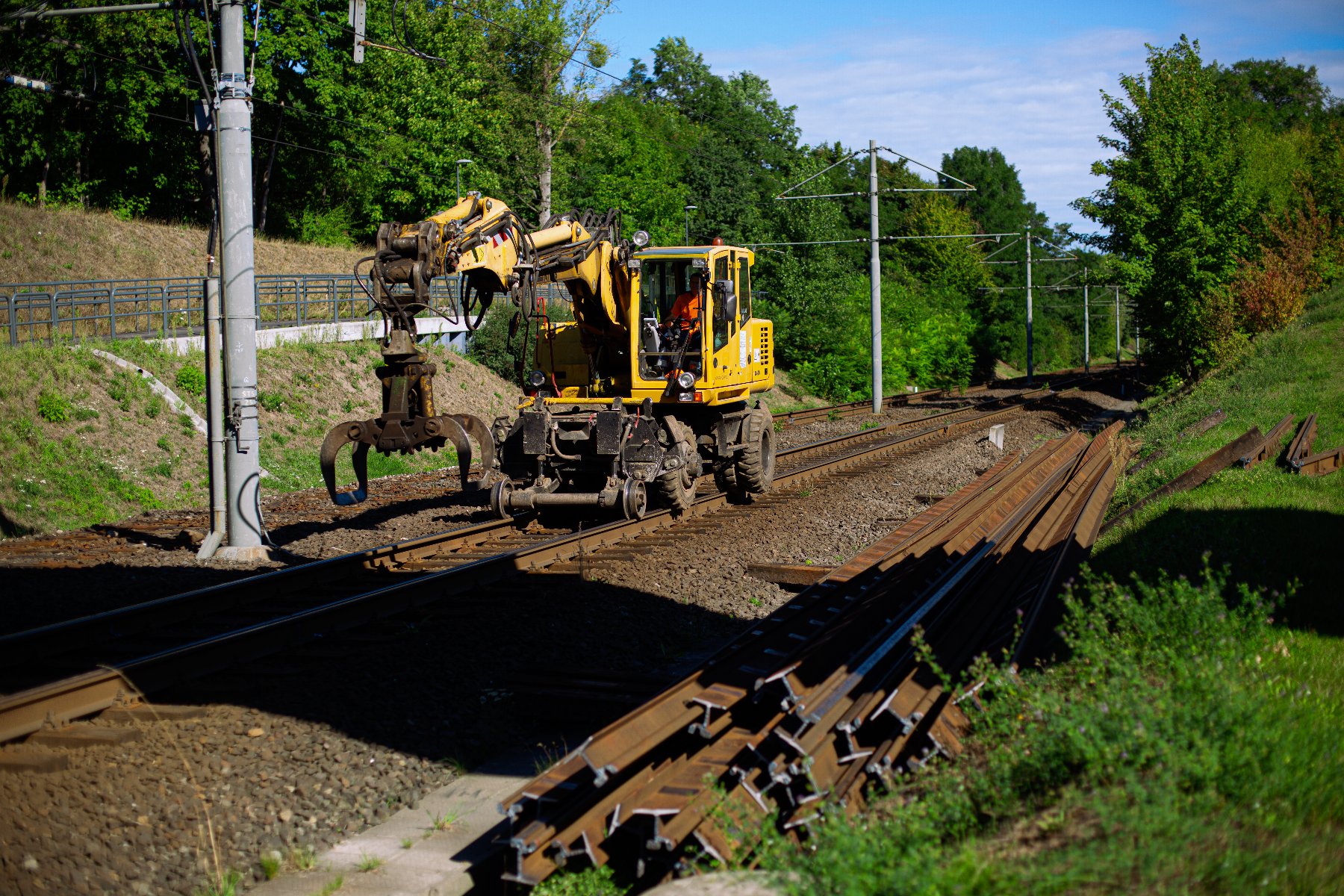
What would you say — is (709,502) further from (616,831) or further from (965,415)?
(965,415)

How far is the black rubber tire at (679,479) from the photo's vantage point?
44.9 feet

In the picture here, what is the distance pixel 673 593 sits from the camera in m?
10.2

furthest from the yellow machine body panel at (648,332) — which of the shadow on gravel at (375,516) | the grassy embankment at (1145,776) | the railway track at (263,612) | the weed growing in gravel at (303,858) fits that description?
the weed growing in gravel at (303,858)

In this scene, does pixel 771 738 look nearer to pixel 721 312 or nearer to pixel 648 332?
pixel 648 332

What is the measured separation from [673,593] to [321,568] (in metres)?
3.41

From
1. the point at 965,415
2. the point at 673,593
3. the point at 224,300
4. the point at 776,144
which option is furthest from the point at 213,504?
the point at 776,144

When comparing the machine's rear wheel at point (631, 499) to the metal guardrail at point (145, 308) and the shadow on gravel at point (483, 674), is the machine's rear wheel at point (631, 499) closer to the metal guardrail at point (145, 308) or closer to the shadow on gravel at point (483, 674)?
the shadow on gravel at point (483, 674)

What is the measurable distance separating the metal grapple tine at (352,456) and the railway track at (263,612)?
665mm

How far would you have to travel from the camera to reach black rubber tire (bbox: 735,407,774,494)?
1544cm

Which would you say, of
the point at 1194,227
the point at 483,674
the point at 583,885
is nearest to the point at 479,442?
the point at 483,674

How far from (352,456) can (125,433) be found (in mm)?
9555

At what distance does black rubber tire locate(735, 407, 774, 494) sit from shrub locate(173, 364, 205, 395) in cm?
1176

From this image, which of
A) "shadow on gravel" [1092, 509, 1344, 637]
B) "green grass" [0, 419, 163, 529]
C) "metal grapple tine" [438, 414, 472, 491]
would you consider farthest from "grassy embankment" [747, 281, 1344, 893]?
"green grass" [0, 419, 163, 529]

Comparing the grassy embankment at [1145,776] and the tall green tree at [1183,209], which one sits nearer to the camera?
the grassy embankment at [1145,776]
